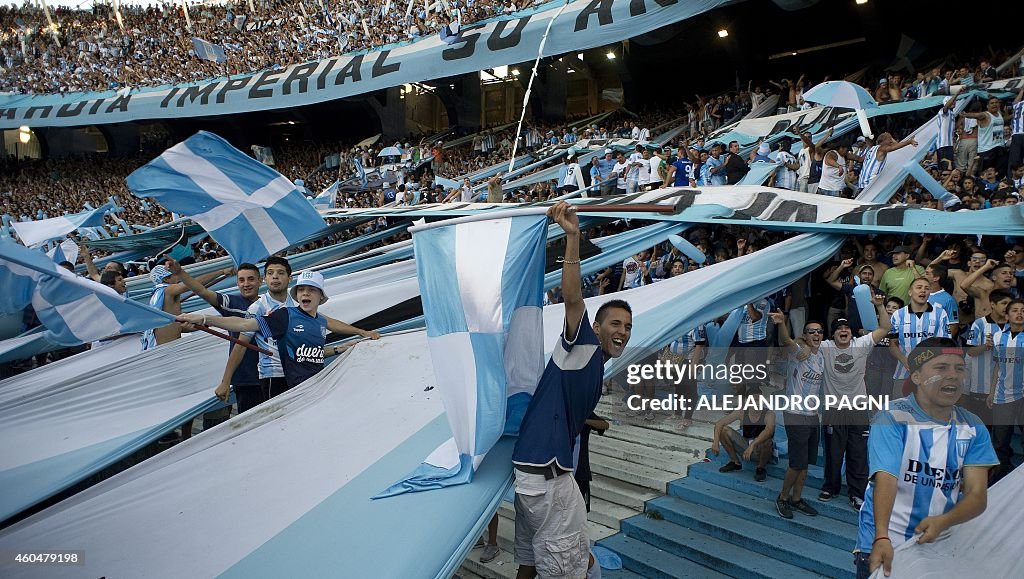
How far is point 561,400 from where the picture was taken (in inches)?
114

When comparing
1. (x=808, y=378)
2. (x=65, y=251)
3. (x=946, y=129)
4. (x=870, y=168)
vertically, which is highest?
(x=946, y=129)

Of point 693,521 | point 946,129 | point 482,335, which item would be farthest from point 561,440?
point 946,129

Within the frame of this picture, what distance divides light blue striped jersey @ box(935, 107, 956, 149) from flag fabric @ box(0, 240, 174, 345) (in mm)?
8232

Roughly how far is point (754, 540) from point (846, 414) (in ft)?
3.45

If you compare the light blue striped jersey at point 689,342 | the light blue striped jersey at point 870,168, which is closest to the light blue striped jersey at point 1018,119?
the light blue striped jersey at point 870,168

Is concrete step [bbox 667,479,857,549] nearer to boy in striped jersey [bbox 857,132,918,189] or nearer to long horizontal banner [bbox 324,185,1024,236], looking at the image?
long horizontal banner [bbox 324,185,1024,236]

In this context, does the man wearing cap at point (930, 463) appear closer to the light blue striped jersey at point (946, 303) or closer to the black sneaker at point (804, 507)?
the black sneaker at point (804, 507)

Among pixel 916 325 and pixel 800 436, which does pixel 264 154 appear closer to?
pixel 800 436

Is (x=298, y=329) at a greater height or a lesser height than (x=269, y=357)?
greater

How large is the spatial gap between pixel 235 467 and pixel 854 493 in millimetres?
3837

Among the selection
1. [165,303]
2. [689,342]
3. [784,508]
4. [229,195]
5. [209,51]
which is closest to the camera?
[784,508]

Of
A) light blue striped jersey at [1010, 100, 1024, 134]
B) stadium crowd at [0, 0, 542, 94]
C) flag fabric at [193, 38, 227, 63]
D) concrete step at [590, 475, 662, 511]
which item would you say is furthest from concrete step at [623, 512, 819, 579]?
flag fabric at [193, 38, 227, 63]

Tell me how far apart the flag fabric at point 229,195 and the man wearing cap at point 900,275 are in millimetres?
4565

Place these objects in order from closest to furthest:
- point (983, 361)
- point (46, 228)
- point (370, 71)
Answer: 1. point (983, 361)
2. point (46, 228)
3. point (370, 71)
